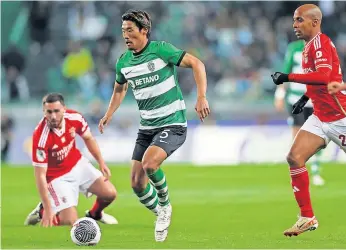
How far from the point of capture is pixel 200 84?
8.99 meters

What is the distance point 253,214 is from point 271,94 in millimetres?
A: 10287

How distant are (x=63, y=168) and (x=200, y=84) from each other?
3.16m

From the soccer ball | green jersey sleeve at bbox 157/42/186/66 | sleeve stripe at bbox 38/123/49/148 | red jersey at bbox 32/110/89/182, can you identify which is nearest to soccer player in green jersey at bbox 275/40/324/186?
red jersey at bbox 32/110/89/182

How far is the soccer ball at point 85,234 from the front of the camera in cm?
908

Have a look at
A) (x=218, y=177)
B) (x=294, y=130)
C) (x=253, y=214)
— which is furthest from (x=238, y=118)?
(x=253, y=214)

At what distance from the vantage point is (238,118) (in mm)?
21688

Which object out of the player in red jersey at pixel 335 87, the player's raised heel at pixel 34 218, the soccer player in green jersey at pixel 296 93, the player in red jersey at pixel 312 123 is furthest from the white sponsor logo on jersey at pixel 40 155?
the soccer player in green jersey at pixel 296 93

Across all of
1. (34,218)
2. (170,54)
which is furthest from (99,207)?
(170,54)

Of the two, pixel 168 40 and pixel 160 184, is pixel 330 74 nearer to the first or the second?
pixel 160 184

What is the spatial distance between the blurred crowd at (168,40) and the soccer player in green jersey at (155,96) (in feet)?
40.6

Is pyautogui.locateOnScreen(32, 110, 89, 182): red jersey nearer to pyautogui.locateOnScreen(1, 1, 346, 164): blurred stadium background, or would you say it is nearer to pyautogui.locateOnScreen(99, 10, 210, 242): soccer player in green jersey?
pyautogui.locateOnScreen(99, 10, 210, 242): soccer player in green jersey

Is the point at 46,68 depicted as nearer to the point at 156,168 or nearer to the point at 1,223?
the point at 1,223

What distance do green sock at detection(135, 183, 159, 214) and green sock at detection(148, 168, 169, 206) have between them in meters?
0.59

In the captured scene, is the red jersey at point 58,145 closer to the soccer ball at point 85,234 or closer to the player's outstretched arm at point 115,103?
the player's outstretched arm at point 115,103
